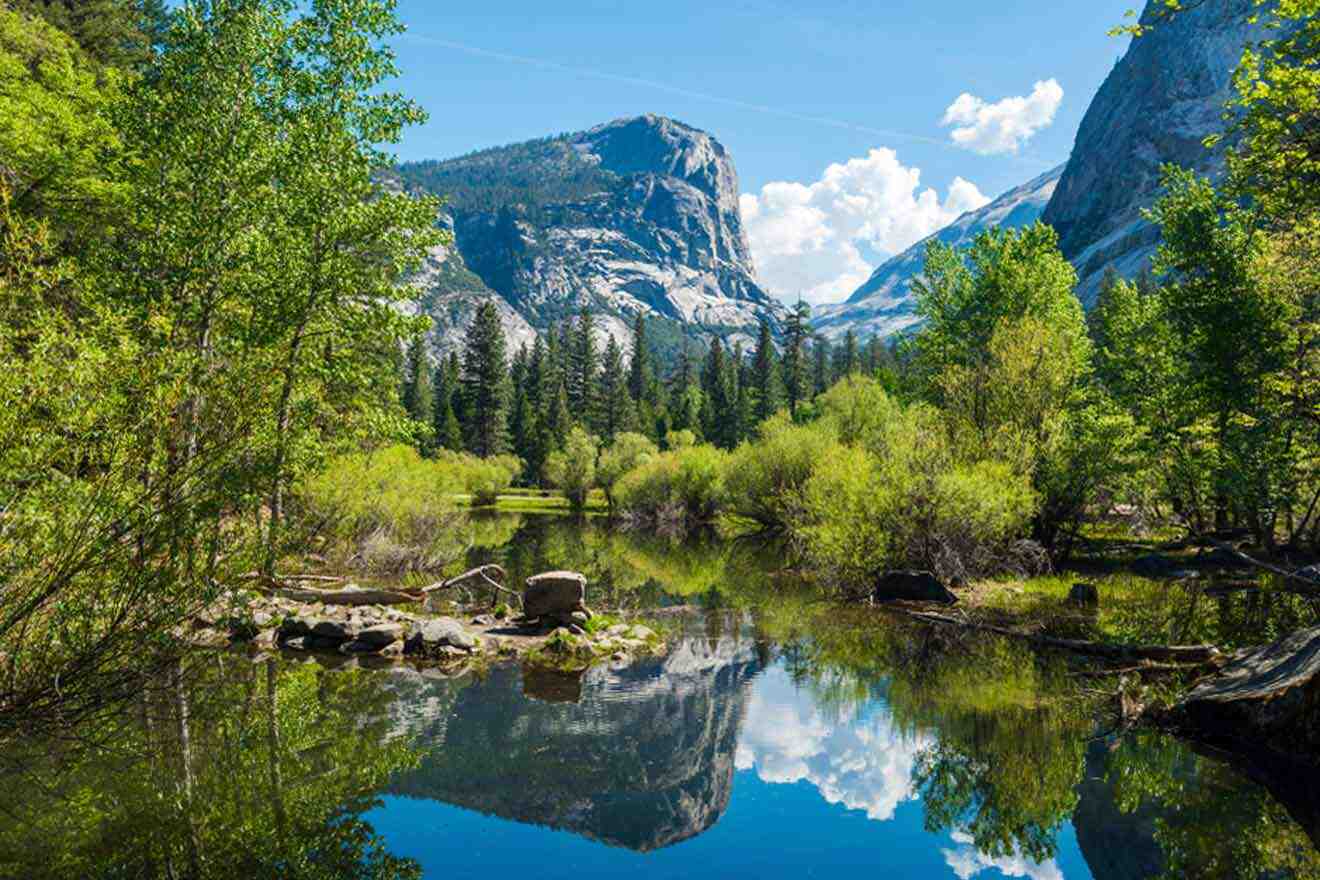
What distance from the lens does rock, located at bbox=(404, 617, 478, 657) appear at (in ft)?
57.4

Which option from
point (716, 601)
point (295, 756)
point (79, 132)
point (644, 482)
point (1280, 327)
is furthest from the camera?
point (644, 482)

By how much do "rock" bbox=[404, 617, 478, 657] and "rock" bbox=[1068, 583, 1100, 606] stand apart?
17.0m

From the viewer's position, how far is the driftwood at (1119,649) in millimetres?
14125

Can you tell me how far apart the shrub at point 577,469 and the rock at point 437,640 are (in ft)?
167

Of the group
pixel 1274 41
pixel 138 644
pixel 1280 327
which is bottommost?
pixel 138 644

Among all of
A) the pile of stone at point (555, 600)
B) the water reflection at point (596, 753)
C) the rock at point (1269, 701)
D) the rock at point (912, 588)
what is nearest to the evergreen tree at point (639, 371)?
the rock at point (912, 588)

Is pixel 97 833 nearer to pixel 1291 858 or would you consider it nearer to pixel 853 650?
pixel 1291 858

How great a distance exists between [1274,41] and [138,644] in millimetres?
17814

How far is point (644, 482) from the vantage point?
187ft

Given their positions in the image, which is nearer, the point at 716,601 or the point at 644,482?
the point at 716,601

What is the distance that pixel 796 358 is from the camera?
9975cm

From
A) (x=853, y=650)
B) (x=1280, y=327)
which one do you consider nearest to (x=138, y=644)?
(x=853, y=650)

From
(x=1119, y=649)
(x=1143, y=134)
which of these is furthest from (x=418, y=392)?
(x=1143, y=134)

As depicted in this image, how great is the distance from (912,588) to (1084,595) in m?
4.77
